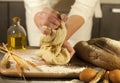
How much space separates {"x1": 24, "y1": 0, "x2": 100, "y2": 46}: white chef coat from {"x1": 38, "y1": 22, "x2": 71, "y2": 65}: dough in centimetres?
44

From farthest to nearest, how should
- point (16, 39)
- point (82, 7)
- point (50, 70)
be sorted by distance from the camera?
point (82, 7) → point (16, 39) → point (50, 70)

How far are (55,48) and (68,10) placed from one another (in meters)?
0.56

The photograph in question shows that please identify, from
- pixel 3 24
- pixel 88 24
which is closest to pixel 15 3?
pixel 3 24

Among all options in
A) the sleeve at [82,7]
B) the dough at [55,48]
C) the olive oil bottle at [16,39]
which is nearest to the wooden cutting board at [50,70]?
the dough at [55,48]

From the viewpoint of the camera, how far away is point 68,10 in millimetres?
1367

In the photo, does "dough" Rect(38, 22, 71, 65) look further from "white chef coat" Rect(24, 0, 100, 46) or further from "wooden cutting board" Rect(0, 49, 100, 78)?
"white chef coat" Rect(24, 0, 100, 46)

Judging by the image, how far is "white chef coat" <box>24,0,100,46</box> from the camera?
127cm

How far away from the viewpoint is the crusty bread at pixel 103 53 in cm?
80

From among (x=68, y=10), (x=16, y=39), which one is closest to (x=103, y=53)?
(x=16, y=39)

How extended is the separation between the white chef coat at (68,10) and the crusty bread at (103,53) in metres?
0.41

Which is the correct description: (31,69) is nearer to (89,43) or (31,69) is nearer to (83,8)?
(89,43)

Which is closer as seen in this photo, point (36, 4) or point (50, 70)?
point (50, 70)

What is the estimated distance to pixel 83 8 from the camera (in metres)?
1.27

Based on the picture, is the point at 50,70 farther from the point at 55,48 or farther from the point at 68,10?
the point at 68,10
